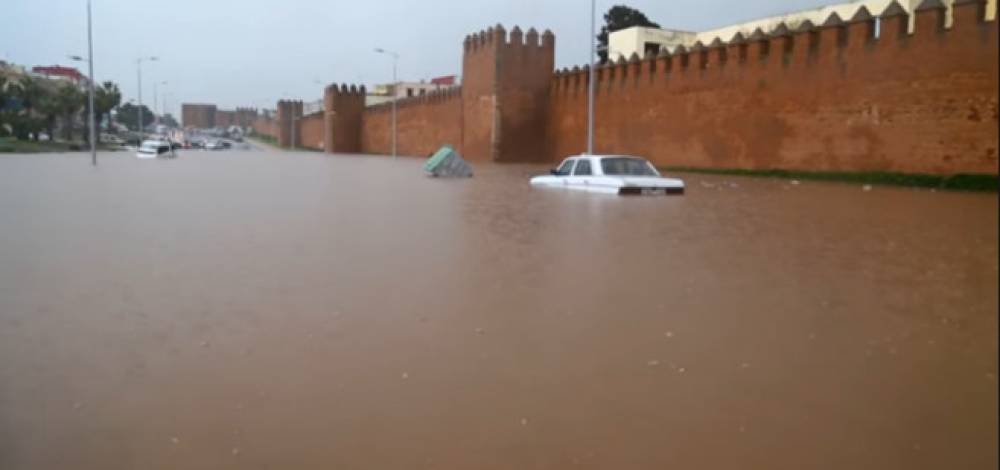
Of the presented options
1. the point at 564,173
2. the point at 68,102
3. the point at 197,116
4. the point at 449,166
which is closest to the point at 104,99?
the point at 68,102

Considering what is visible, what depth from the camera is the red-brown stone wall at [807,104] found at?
18.0 metres

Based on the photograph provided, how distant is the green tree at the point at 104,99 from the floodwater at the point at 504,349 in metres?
56.7

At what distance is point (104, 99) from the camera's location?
64.4 meters

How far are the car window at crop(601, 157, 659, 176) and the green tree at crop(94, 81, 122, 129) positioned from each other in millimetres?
50268

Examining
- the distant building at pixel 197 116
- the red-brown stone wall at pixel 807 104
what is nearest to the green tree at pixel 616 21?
the red-brown stone wall at pixel 807 104

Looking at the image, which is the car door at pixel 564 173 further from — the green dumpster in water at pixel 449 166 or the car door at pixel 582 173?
the green dumpster in water at pixel 449 166

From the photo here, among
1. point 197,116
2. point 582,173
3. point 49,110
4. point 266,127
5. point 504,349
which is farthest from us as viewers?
point 197,116

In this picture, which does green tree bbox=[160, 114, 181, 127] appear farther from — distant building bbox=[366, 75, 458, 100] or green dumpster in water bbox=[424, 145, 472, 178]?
green dumpster in water bbox=[424, 145, 472, 178]

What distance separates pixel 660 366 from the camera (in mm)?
4762

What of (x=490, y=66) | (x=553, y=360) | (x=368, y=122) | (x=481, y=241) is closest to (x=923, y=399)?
(x=553, y=360)

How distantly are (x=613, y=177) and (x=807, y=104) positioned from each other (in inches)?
323

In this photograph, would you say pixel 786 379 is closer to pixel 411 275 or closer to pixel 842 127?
pixel 411 275

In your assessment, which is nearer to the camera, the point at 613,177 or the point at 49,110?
the point at 613,177

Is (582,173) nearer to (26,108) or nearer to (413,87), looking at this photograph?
(26,108)
